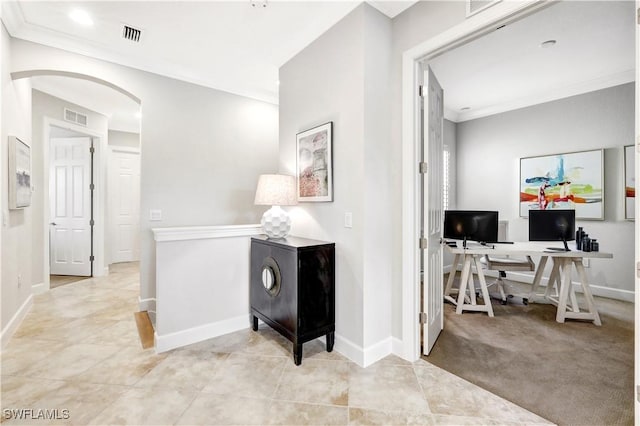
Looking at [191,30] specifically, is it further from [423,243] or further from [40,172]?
[40,172]

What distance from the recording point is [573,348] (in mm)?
2566

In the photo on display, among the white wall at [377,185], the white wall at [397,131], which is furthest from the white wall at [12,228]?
the white wall at [397,131]

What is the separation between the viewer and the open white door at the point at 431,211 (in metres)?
2.37

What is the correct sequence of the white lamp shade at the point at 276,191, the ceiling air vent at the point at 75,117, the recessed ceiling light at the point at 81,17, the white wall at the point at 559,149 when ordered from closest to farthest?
the recessed ceiling light at the point at 81,17, the white lamp shade at the point at 276,191, the white wall at the point at 559,149, the ceiling air vent at the point at 75,117

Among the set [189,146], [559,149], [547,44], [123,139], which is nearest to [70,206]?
[123,139]

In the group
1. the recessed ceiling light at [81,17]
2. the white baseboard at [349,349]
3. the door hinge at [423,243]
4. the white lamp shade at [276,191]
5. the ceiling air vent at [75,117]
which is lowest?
the white baseboard at [349,349]

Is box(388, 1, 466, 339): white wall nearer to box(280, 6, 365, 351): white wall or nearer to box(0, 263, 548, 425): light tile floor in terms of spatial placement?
box(280, 6, 365, 351): white wall

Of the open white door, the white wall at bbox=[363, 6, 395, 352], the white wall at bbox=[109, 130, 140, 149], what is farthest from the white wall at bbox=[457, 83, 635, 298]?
the white wall at bbox=[109, 130, 140, 149]

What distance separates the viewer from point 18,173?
2.85 metres

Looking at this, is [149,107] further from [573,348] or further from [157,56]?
[573,348]

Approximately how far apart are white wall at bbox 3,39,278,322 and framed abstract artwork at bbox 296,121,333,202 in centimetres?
134

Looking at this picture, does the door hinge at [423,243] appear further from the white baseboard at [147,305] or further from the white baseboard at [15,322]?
the white baseboard at [15,322]

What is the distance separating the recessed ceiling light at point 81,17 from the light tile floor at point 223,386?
277cm

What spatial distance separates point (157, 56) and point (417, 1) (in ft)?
8.51
